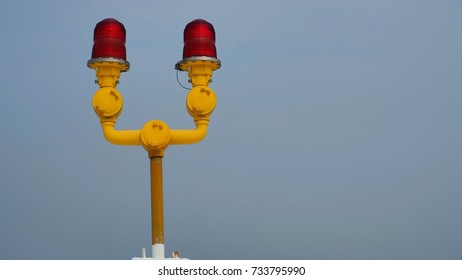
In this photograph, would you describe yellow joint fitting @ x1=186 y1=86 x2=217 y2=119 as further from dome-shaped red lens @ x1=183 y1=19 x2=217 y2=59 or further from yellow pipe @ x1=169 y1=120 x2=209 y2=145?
dome-shaped red lens @ x1=183 y1=19 x2=217 y2=59

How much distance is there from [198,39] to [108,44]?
1243 mm

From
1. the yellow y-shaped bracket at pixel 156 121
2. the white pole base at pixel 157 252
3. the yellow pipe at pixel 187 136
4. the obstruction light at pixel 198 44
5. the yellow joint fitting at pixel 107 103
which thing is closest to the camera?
the white pole base at pixel 157 252

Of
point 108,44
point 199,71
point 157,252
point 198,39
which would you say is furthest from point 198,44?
point 157,252

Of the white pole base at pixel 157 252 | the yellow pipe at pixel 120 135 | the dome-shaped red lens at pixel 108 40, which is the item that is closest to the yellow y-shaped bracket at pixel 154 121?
the yellow pipe at pixel 120 135

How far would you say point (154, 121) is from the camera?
1325 cm

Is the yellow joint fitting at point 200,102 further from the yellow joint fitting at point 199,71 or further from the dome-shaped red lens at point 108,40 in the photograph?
the dome-shaped red lens at point 108,40

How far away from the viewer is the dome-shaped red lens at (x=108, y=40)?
44.4 feet

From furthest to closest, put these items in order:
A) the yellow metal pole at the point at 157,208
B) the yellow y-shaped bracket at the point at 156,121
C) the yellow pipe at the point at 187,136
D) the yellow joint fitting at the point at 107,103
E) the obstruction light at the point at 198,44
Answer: the obstruction light at the point at 198,44
the yellow joint fitting at the point at 107,103
the yellow pipe at the point at 187,136
the yellow y-shaped bracket at the point at 156,121
the yellow metal pole at the point at 157,208

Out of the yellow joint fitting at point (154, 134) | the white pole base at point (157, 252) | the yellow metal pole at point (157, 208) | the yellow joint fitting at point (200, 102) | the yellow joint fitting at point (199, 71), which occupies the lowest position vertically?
the white pole base at point (157, 252)

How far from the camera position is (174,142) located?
13398mm

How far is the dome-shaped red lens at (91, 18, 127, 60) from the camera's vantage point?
533 inches

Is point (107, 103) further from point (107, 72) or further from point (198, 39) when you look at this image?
point (198, 39)

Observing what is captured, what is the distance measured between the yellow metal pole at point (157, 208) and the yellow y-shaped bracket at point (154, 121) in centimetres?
18
